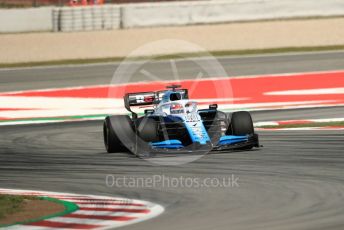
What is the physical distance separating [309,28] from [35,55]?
11082 mm

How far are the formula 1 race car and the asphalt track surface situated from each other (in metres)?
0.24

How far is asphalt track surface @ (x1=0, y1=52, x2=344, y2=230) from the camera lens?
34.8 feet

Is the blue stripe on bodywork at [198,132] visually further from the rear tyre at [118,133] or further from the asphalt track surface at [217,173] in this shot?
the rear tyre at [118,133]

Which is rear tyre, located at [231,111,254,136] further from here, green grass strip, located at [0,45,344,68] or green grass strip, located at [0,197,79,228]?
green grass strip, located at [0,45,344,68]

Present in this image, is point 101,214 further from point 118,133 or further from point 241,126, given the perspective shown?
point 241,126

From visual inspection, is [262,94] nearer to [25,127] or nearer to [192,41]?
[25,127]

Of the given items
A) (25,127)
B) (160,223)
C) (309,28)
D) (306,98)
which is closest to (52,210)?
(160,223)

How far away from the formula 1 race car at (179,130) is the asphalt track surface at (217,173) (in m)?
0.24

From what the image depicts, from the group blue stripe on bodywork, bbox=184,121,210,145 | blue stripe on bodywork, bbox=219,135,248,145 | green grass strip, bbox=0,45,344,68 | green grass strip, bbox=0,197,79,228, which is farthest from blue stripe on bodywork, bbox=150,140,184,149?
green grass strip, bbox=0,45,344,68

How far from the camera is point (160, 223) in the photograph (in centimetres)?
1041

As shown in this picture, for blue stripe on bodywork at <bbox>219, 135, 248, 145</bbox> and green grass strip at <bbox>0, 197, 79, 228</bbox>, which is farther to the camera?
blue stripe on bodywork at <bbox>219, 135, 248, 145</bbox>

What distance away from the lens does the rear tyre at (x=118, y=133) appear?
1661 cm

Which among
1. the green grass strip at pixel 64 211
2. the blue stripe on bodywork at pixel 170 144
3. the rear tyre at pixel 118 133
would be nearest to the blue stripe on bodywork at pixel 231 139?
the blue stripe on bodywork at pixel 170 144

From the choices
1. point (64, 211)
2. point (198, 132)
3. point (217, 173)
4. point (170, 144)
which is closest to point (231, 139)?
point (198, 132)
